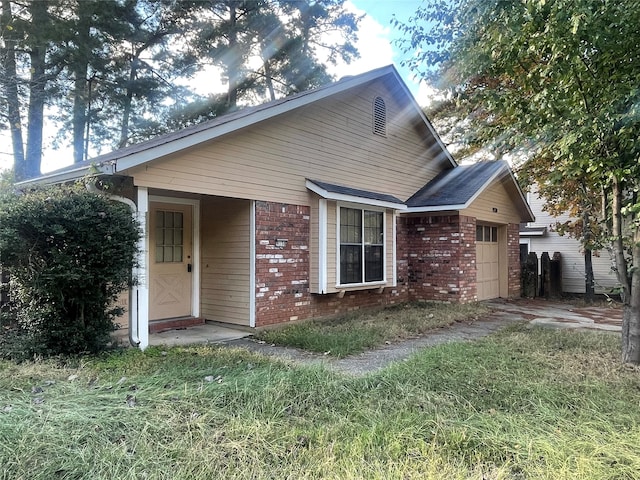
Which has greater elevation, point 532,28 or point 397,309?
point 532,28

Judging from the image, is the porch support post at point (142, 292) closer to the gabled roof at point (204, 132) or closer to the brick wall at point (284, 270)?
the gabled roof at point (204, 132)

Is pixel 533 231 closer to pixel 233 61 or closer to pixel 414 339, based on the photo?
pixel 414 339

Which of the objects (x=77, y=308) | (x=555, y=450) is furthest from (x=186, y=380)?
(x=555, y=450)

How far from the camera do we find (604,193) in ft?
18.9

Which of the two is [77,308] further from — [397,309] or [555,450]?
[397,309]

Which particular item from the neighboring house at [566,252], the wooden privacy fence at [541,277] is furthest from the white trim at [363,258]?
the neighboring house at [566,252]

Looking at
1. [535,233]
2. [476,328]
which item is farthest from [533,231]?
[476,328]

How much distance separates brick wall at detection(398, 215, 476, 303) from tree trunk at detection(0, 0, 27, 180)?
40.8ft

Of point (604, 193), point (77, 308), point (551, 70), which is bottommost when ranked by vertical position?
point (77, 308)

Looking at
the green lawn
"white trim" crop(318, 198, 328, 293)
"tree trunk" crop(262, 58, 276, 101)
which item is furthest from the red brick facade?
"tree trunk" crop(262, 58, 276, 101)

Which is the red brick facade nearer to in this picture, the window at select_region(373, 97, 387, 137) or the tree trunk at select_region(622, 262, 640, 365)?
the window at select_region(373, 97, 387, 137)

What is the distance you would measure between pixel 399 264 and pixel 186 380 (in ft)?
26.2

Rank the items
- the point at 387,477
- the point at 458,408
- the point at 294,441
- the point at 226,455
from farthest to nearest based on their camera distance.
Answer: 1. the point at 458,408
2. the point at 294,441
3. the point at 226,455
4. the point at 387,477

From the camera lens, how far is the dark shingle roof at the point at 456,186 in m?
10.9
